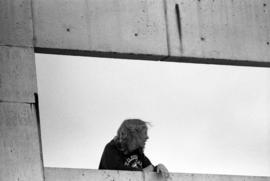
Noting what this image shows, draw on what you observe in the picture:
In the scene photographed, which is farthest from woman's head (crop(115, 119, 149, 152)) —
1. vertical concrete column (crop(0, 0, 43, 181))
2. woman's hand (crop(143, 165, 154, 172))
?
vertical concrete column (crop(0, 0, 43, 181))

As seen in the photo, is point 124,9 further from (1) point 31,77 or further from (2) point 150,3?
(1) point 31,77

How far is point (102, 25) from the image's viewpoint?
17453 millimetres

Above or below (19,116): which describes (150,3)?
above

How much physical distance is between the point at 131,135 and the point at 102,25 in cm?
162

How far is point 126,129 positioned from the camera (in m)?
16.8

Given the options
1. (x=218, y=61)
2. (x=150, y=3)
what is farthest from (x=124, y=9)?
(x=218, y=61)

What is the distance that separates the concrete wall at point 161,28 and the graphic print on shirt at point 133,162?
143 cm

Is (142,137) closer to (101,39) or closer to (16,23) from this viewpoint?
(101,39)

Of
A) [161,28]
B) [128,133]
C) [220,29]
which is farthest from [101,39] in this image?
[220,29]

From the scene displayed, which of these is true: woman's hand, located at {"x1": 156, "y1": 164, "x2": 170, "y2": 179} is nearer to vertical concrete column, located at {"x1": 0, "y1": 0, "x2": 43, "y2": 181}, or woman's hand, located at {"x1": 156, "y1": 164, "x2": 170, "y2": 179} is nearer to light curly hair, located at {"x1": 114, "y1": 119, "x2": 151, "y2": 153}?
light curly hair, located at {"x1": 114, "y1": 119, "x2": 151, "y2": 153}

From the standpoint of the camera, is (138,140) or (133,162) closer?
(138,140)

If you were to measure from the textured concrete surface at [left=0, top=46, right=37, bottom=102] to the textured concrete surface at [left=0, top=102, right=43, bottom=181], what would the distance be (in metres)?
0.12

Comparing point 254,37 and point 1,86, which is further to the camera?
point 254,37

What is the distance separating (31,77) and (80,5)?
121cm
